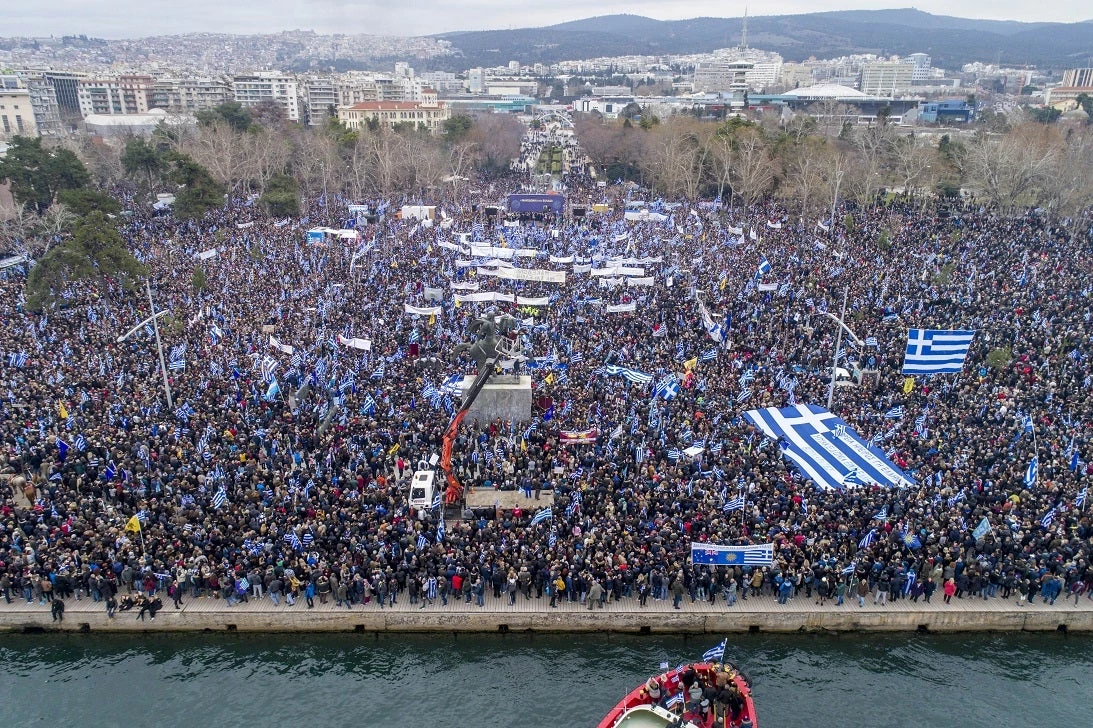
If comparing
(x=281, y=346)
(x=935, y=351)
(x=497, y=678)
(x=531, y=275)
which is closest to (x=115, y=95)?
(x=531, y=275)

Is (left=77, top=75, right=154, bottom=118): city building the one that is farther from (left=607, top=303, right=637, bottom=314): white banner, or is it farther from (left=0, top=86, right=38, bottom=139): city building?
(left=607, top=303, right=637, bottom=314): white banner

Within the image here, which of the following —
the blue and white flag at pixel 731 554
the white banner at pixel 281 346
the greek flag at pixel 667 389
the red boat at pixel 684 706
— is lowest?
the red boat at pixel 684 706

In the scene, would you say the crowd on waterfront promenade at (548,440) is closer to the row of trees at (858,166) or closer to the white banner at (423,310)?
the white banner at (423,310)

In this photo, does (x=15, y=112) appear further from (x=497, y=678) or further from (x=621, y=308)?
(x=497, y=678)

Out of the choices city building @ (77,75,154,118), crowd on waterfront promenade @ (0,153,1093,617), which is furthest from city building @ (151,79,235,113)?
crowd on waterfront promenade @ (0,153,1093,617)

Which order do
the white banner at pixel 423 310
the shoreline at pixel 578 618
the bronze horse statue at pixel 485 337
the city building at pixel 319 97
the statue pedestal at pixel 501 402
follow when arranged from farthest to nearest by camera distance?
the city building at pixel 319 97 → the white banner at pixel 423 310 → the statue pedestal at pixel 501 402 → the bronze horse statue at pixel 485 337 → the shoreline at pixel 578 618

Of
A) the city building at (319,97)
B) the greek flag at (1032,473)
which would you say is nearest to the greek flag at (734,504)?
the greek flag at (1032,473)

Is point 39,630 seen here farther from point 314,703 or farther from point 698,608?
point 698,608
